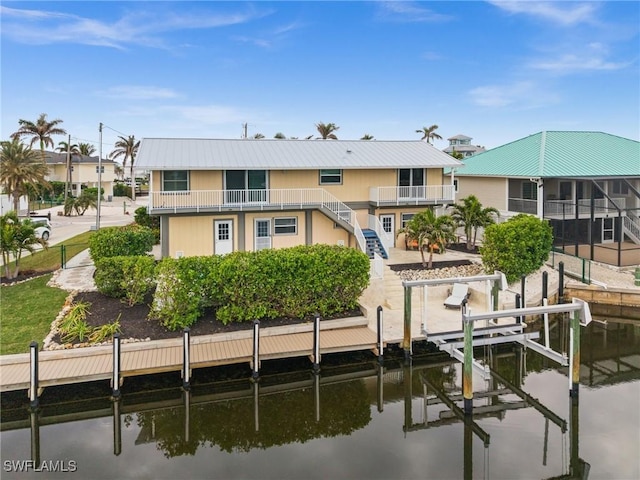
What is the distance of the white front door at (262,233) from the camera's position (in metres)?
24.7

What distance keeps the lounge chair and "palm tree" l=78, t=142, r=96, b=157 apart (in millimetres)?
73329

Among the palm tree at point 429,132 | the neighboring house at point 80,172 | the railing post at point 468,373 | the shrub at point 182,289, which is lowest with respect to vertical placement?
the railing post at point 468,373

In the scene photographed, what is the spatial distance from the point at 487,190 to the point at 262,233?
17.1 metres

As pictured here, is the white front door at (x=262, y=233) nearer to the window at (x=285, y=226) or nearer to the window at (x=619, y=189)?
the window at (x=285, y=226)

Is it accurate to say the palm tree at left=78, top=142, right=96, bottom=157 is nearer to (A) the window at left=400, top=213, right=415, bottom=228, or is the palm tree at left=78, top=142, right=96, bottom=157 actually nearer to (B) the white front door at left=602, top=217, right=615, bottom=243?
(A) the window at left=400, top=213, right=415, bottom=228

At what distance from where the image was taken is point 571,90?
114ft

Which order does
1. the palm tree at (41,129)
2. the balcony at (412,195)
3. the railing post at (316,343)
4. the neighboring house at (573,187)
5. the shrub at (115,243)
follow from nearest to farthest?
the railing post at (316,343) → the shrub at (115,243) → the balcony at (412,195) → the neighboring house at (573,187) → the palm tree at (41,129)

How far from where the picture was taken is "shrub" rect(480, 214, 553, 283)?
66.6ft

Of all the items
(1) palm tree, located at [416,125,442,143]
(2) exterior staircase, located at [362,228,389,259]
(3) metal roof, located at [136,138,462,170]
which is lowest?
(2) exterior staircase, located at [362,228,389,259]

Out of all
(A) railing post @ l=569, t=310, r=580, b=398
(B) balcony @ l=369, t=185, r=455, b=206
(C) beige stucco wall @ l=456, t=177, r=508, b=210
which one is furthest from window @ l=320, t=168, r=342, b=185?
(A) railing post @ l=569, t=310, r=580, b=398

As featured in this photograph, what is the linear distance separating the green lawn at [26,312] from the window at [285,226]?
1053cm

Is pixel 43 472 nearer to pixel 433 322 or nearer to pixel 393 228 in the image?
pixel 433 322

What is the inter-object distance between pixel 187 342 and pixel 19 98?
21385 millimetres

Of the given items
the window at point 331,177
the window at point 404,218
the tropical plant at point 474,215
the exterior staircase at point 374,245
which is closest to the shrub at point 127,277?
the exterior staircase at point 374,245
